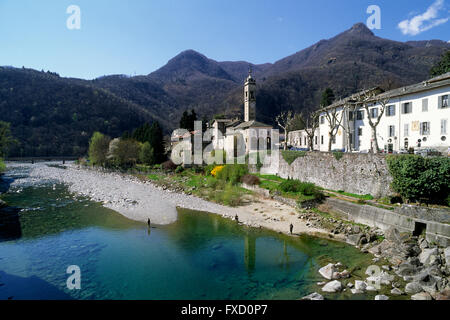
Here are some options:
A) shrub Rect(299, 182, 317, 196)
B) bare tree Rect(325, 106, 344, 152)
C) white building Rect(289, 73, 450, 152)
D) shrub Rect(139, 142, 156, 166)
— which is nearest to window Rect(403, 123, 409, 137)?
white building Rect(289, 73, 450, 152)

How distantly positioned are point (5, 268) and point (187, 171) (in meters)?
31.8

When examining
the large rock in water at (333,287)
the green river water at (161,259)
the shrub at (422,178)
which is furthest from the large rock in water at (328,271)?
the shrub at (422,178)

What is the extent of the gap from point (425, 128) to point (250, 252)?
19.9 metres

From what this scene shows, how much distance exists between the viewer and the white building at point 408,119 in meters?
21.6

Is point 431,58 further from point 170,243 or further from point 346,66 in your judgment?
point 170,243

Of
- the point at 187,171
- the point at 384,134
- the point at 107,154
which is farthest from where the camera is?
the point at 107,154

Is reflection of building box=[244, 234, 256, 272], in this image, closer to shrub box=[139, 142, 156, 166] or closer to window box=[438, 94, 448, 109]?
window box=[438, 94, 448, 109]

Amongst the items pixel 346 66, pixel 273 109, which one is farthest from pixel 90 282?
pixel 346 66

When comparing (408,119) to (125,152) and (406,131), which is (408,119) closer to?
(406,131)

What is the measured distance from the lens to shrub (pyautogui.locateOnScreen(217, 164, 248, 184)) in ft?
115

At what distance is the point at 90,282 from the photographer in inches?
495

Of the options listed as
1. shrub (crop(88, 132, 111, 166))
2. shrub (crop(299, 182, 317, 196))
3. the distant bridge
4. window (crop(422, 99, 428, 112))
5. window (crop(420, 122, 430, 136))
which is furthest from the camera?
the distant bridge

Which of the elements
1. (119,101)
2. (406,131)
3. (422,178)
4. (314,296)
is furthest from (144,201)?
(119,101)

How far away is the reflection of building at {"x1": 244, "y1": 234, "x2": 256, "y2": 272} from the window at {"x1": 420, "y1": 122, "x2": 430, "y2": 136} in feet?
60.6
